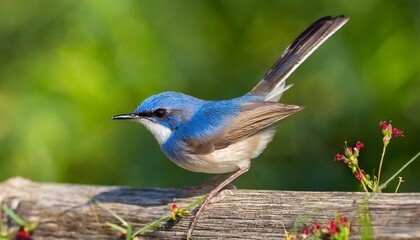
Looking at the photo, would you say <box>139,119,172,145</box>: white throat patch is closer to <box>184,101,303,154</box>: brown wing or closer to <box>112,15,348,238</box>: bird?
<box>112,15,348,238</box>: bird

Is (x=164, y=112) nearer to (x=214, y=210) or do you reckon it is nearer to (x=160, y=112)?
(x=160, y=112)

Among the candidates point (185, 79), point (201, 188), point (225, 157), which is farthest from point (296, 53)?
point (185, 79)

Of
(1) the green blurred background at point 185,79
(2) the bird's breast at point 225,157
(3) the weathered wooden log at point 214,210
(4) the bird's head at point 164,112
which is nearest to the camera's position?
(3) the weathered wooden log at point 214,210

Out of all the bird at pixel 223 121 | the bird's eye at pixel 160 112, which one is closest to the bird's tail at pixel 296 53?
the bird at pixel 223 121

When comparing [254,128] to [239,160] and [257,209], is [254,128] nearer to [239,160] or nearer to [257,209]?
[239,160]

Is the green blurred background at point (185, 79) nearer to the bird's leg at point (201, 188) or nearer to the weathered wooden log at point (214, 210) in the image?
the weathered wooden log at point (214, 210)

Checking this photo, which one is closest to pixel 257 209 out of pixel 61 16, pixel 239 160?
pixel 239 160
